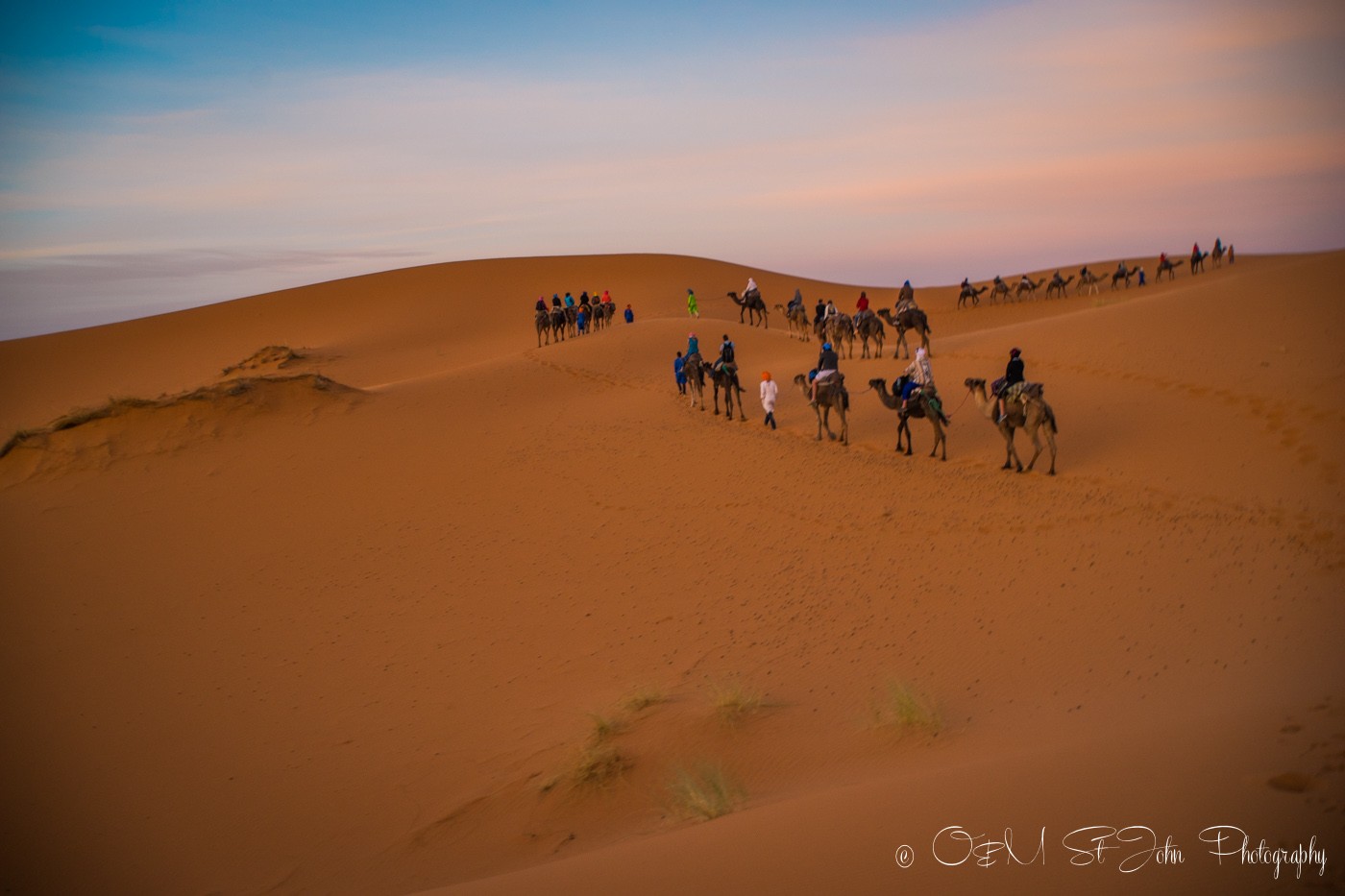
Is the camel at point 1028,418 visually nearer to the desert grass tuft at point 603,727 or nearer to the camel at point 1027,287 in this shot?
the desert grass tuft at point 603,727

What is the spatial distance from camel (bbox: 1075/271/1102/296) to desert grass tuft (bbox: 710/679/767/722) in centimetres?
5024

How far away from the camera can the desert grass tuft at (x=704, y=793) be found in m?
6.72

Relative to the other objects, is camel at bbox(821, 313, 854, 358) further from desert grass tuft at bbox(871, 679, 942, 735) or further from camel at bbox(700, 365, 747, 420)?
desert grass tuft at bbox(871, 679, 942, 735)

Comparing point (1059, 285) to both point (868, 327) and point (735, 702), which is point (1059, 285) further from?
point (735, 702)

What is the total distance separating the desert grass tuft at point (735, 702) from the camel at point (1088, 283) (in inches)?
1978

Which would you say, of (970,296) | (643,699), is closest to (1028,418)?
(643,699)

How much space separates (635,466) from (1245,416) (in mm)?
12109

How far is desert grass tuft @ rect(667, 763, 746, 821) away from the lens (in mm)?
6723

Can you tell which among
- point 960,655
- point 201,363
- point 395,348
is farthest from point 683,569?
point 201,363

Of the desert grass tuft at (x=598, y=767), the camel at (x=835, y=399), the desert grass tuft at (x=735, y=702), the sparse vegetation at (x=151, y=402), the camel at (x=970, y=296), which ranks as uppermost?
the camel at (x=970, y=296)

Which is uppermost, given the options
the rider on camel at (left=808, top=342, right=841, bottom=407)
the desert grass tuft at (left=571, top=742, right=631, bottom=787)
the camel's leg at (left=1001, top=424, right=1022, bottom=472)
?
the rider on camel at (left=808, top=342, right=841, bottom=407)

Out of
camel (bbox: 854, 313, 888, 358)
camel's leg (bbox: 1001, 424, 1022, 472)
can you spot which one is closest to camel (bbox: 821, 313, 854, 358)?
camel (bbox: 854, 313, 888, 358)

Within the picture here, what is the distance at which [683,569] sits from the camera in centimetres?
1381

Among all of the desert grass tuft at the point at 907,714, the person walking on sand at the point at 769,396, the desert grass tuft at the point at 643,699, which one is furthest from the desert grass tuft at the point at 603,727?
the person walking on sand at the point at 769,396
